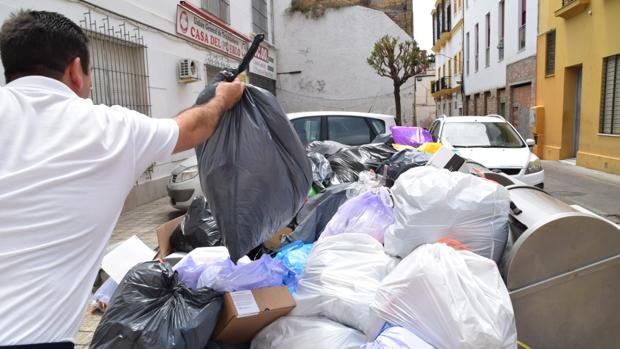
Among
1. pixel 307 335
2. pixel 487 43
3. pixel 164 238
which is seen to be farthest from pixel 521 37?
pixel 307 335

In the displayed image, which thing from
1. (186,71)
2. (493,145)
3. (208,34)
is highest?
(208,34)

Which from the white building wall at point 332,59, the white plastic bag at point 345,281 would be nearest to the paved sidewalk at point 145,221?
the white plastic bag at point 345,281

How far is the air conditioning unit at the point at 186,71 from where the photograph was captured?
356 inches

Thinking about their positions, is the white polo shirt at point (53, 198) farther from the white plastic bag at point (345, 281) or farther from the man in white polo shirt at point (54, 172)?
the white plastic bag at point (345, 281)

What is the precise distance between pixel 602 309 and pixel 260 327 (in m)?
1.48

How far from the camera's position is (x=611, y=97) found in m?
10.4

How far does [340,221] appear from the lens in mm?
2842

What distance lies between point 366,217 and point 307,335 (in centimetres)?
102

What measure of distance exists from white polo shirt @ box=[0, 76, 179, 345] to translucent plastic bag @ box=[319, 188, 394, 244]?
5.17ft

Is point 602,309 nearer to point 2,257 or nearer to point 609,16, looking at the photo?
point 2,257

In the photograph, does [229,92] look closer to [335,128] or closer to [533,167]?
[335,128]

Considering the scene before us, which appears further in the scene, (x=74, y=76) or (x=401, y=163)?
(x=401, y=163)

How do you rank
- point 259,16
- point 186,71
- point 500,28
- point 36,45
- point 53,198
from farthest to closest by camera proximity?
point 500,28 < point 259,16 < point 186,71 < point 36,45 < point 53,198

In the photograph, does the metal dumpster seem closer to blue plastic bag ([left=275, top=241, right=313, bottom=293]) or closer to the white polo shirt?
blue plastic bag ([left=275, top=241, right=313, bottom=293])
